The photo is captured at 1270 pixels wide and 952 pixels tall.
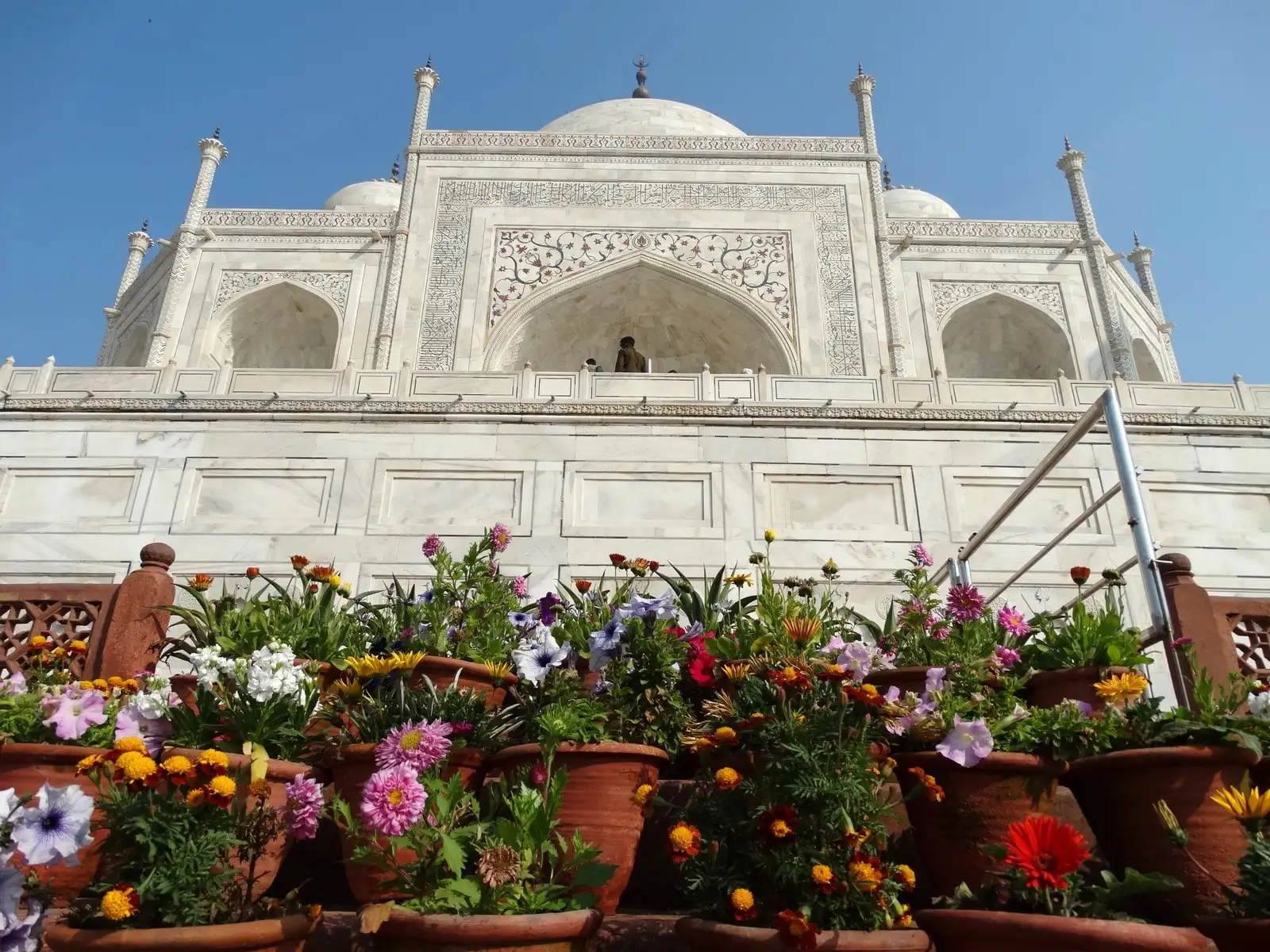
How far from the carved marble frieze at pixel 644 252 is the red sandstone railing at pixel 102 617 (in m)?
9.15

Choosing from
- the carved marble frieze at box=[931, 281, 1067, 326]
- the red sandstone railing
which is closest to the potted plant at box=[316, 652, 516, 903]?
the red sandstone railing

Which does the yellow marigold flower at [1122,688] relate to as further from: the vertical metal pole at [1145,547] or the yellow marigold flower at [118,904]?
the yellow marigold flower at [118,904]

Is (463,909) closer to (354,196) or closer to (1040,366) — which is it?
(1040,366)

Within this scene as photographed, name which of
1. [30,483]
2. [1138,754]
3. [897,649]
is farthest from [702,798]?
[30,483]

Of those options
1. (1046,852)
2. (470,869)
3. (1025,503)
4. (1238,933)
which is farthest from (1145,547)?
(1025,503)

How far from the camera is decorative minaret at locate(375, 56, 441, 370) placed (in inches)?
500

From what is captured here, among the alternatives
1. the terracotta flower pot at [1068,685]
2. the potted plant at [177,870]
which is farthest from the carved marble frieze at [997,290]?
the potted plant at [177,870]

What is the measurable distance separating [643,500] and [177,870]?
4568 millimetres

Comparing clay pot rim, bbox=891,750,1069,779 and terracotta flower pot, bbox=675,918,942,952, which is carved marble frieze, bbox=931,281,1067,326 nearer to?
clay pot rim, bbox=891,750,1069,779

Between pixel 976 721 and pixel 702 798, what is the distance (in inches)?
27.7

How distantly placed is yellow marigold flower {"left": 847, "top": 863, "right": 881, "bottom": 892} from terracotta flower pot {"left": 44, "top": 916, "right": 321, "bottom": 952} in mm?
1197

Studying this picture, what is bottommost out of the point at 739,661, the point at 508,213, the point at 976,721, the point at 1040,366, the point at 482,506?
the point at 976,721

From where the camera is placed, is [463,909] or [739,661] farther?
[739,661]

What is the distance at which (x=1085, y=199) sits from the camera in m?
15.4
